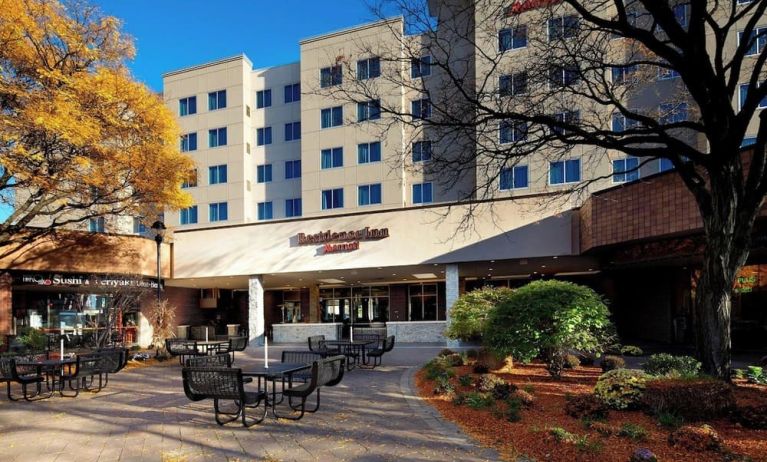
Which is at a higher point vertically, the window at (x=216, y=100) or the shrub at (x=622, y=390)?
the window at (x=216, y=100)

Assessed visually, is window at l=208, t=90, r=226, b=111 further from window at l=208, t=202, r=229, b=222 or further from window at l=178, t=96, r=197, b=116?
window at l=208, t=202, r=229, b=222

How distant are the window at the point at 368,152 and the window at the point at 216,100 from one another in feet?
39.5

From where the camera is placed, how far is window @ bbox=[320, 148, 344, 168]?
3562cm

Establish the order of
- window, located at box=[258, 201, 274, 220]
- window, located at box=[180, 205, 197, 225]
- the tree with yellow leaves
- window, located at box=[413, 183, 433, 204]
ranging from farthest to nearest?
1. window, located at box=[180, 205, 197, 225]
2. window, located at box=[258, 201, 274, 220]
3. window, located at box=[413, 183, 433, 204]
4. the tree with yellow leaves

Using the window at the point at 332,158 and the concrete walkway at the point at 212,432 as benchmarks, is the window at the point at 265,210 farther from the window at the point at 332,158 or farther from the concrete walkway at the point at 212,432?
the concrete walkway at the point at 212,432

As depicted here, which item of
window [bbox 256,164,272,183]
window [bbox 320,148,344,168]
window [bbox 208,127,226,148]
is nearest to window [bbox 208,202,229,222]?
window [bbox 256,164,272,183]

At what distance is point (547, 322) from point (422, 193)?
80.1 feet

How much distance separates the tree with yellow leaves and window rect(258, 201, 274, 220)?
19.4 m

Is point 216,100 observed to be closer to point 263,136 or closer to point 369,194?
point 263,136

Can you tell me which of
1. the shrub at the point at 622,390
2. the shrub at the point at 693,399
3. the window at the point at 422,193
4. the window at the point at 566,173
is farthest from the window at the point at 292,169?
the shrub at the point at 693,399

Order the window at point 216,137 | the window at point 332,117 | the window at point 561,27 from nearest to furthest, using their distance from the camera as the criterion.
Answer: the window at point 561,27 < the window at point 332,117 < the window at point 216,137

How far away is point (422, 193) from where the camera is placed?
33938 millimetres

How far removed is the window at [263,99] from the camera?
39.0 meters

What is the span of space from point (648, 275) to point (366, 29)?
23479mm
